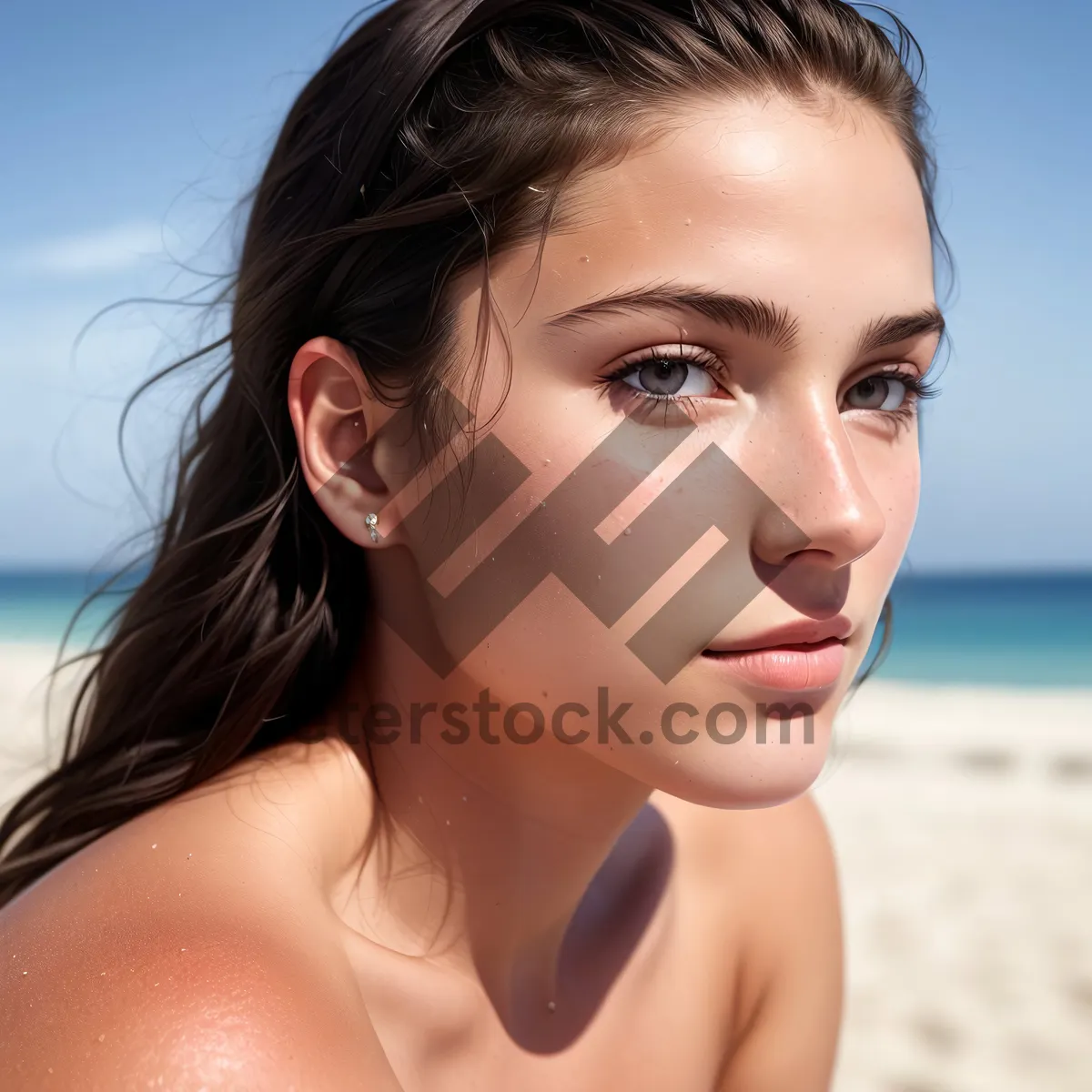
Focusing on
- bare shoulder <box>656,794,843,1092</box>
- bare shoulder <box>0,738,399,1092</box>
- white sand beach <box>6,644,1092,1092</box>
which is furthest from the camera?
white sand beach <box>6,644,1092,1092</box>

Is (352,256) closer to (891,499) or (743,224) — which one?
(743,224)

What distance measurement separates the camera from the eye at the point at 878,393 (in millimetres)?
1660

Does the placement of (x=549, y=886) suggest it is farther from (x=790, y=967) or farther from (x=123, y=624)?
(x=123, y=624)

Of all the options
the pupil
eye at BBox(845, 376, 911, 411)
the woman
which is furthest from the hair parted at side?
eye at BBox(845, 376, 911, 411)

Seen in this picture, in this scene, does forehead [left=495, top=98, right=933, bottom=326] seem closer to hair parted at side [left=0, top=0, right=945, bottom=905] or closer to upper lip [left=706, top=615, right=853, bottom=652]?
hair parted at side [left=0, top=0, right=945, bottom=905]

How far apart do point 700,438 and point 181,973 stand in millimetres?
934

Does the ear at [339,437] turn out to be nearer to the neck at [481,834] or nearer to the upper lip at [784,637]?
the neck at [481,834]

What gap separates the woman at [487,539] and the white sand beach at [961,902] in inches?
84.6

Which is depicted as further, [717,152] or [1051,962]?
[1051,962]

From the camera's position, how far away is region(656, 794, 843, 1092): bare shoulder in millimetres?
2332

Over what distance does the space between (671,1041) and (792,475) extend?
1345 mm

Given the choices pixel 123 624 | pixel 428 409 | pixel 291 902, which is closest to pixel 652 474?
pixel 428 409

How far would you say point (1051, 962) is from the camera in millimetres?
4578

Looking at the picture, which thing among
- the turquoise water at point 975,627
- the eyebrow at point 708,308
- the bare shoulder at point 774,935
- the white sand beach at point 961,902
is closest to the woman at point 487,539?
the eyebrow at point 708,308
